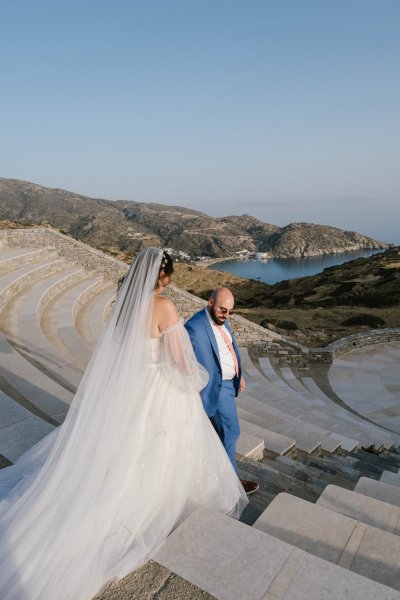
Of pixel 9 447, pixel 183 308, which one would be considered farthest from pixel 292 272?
pixel 9 447

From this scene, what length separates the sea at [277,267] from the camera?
89875 millimetres

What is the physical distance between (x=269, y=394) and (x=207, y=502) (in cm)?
737

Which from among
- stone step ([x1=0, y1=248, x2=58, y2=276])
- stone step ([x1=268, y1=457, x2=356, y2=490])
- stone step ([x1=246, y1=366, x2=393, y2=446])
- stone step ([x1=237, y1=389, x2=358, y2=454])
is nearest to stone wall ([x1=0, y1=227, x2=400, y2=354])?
stone step ([x1=0, y1=248, x2=58, y2=276])

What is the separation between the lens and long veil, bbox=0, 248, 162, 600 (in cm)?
225

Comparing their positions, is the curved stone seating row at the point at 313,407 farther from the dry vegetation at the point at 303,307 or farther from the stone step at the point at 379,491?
the dry vegetation at the point at 303,307

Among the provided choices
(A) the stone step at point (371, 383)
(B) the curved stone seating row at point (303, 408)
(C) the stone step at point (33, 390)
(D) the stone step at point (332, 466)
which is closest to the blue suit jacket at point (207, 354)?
(C) the stone step at point (33, 390)

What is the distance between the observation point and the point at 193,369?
9.94 ft

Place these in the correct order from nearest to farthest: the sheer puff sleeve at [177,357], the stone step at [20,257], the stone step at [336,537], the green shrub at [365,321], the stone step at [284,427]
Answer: the stone step at [336,537]
the sheer puff sleeve at [177,357]
the stone step at [284,427]
the stone step at [20,257]
the green shrub at [365,321]

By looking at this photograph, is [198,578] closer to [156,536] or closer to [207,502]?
[156,536]

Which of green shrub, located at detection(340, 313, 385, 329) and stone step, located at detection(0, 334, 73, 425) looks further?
green shrub, located at detection(340, 313, 385, 329)

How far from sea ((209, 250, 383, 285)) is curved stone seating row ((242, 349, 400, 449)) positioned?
69.5m

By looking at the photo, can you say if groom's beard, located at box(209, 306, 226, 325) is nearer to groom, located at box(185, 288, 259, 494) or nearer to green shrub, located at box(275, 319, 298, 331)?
groom, located at box(185, 288, 259, 494)

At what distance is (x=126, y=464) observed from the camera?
107 inches

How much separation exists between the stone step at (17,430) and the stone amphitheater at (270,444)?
0.4 inches
